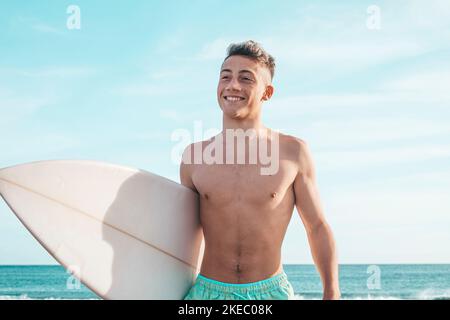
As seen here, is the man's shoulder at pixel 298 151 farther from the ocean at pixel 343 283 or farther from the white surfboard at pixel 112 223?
the ocean at pixel 343 283

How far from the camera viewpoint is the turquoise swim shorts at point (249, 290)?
9.09 feet

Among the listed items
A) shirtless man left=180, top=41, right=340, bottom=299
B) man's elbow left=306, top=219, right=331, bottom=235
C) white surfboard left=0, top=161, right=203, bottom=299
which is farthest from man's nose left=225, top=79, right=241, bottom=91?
man's elbow left=306, top=219, right=331, bottom=235

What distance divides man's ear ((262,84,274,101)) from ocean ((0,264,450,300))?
16.9 metres

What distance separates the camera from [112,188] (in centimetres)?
310

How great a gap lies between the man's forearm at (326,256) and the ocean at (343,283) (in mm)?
16899

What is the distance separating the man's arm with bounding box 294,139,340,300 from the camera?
2.86 m

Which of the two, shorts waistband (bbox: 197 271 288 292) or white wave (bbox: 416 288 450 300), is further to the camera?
white wave (bbox: 416 288 450 300)

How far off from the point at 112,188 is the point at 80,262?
451mm

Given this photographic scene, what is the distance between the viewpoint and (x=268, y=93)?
313 cm

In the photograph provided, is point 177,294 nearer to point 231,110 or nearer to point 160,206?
point 160,206

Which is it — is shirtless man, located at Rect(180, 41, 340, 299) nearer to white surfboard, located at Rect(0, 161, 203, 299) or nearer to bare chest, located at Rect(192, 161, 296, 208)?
bare chest, located at Rect(192, 161, 296, 208)

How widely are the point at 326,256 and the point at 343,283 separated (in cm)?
2218
